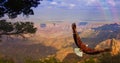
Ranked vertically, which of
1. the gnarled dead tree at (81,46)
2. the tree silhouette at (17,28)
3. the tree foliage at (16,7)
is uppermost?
the gnarled dead tree at (81,46)

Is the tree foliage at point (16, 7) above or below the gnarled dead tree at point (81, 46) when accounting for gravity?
below

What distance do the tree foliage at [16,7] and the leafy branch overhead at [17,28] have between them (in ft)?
20.7

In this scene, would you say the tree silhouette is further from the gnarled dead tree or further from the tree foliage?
the gnarled dead tree

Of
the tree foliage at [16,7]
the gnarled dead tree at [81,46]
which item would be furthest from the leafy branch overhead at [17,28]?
the gnarled dead tree at [81,46]

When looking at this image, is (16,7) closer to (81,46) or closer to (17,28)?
(17,28)

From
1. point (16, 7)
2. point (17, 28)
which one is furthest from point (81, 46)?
point (17, 28)

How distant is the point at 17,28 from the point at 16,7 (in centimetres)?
1025

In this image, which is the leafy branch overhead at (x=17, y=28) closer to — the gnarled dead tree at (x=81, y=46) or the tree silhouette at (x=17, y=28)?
the tree silhouette at (x=17, y=28)

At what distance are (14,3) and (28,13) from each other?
3.62 metres

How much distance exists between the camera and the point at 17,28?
3553cm

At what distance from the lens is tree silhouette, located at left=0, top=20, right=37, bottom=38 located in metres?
34.7

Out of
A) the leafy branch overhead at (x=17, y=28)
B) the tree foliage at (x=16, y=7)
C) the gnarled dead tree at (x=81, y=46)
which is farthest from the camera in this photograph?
the leafy branch overhead at (x=17, y=28)

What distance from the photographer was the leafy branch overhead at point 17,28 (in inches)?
1363

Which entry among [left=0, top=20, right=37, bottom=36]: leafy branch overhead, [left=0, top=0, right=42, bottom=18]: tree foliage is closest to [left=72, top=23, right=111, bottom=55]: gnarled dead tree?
[left=0, top=0, right=42, bottom=18]: tree foliage
